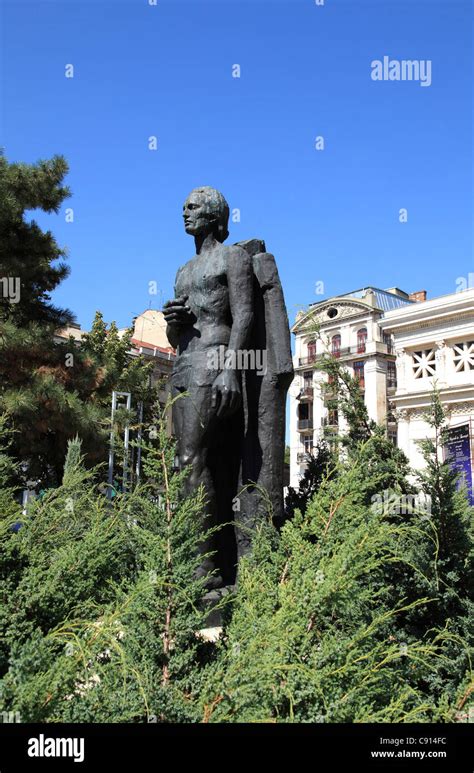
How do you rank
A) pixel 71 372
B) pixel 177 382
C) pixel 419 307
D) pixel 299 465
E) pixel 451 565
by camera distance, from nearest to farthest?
pixel 451 565 → pixel 177 382 → pixel 71 372 → pixel 419 307 → pixel 299 465

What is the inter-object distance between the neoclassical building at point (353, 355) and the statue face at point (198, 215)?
1398 inches

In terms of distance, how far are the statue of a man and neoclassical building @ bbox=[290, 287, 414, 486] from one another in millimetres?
35481

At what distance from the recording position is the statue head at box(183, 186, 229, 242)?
A: 209 inches

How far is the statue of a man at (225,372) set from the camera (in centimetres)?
490

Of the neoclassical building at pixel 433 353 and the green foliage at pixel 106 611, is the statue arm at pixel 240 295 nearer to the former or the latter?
the green foliage at pixel 106 611

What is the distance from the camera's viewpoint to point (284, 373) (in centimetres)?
500

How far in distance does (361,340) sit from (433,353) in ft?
50.0

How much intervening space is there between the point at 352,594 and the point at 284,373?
2848 millimetres

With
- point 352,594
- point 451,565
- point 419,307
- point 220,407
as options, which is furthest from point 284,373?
point 419,307

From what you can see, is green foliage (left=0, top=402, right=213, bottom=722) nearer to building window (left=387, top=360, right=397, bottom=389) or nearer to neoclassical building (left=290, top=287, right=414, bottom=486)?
neoclassical building (left=290, top=287, right=414, bottom=486)

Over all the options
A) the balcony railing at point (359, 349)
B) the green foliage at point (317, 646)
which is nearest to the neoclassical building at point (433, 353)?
the balcony railing at point (359, 349)

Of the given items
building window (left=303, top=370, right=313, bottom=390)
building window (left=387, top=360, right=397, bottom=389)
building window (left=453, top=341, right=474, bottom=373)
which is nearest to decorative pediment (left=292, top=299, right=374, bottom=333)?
building window (left=303, top=370, right=313, bottom=390)
